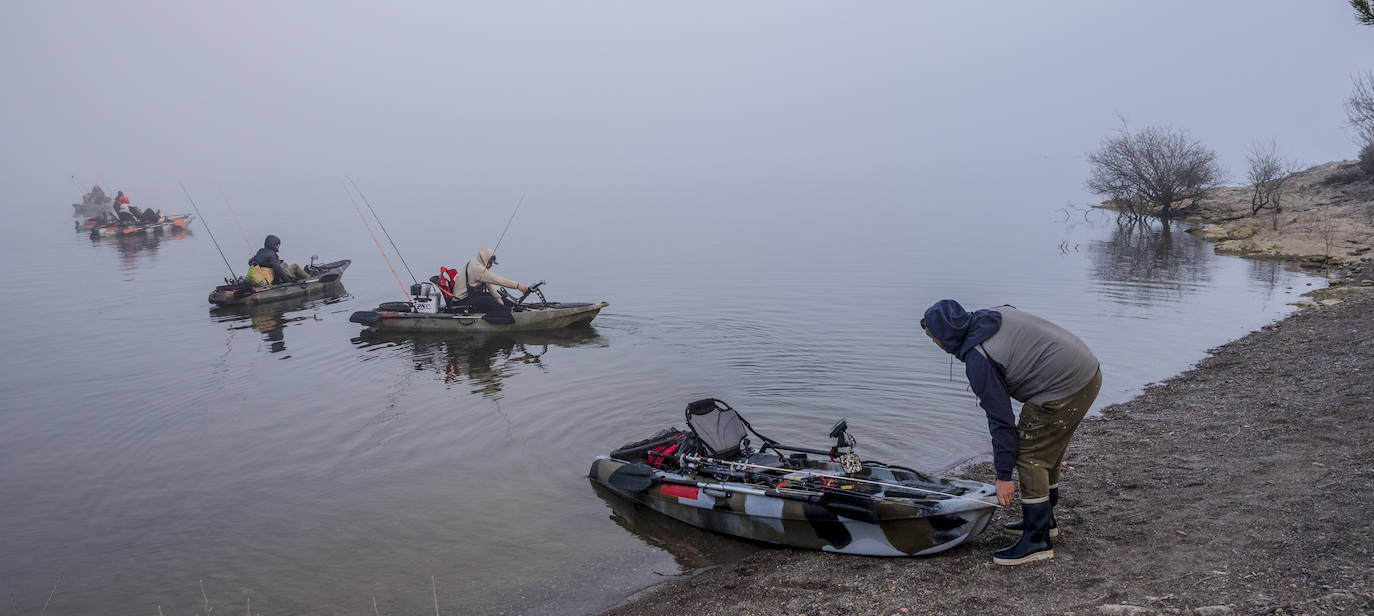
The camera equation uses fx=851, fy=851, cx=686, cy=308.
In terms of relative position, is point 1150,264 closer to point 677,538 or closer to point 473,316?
point 473,316

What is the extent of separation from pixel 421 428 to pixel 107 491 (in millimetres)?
3797

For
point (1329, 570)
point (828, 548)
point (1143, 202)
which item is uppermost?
point (1143, 202)

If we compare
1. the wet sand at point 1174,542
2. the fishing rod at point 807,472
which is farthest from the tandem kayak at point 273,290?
the wet sand at point 1174,542

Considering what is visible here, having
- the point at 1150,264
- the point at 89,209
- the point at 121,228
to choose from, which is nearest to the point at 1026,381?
the point at 1150,264

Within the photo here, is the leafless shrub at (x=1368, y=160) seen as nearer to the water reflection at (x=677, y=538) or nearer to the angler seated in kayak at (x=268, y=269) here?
the water reflection at (x=677, y=538)

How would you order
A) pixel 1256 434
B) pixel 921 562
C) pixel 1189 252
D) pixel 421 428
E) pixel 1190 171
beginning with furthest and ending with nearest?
pixel 1190 171 → pixel 1189 252 → pixel 421 428 → pixel 1256 434 → pixel 921 562

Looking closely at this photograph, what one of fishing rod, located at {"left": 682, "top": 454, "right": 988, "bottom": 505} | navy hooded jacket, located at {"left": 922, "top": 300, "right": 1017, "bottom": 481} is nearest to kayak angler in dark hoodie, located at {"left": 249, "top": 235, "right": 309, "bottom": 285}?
fishing rod, located at {"left": 682, "top": 454, "right": 988, "bottom": 505}

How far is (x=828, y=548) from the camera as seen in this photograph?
286 inches

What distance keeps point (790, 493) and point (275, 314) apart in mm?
19120

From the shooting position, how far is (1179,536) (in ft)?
20.5

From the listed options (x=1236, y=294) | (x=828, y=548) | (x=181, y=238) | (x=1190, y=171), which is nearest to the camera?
(x=828, y=548)

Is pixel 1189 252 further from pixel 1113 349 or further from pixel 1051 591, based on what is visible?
pixel 1051 591

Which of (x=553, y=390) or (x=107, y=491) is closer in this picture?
(x=107, y=491)

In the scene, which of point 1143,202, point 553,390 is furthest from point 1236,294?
point 1143,202
